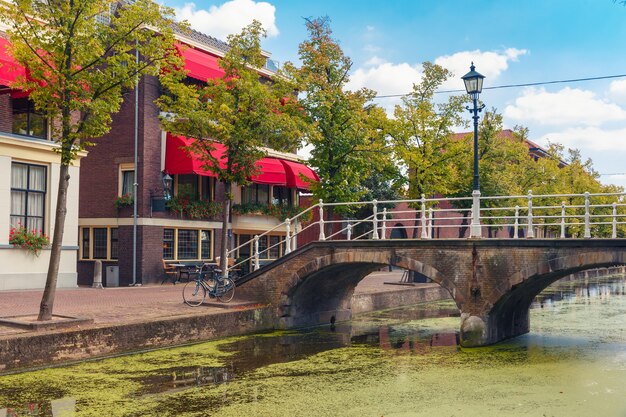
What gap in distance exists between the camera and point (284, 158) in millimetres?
32938

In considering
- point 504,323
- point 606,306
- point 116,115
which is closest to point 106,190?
point 116,115

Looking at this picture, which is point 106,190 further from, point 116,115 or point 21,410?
point 21,410

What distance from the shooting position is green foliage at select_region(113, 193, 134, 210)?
2589cm

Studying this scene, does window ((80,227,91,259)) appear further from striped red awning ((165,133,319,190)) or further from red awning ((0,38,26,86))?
red awning ((0,38,26,86))

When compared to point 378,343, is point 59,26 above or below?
above

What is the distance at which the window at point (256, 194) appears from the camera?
30.7 m

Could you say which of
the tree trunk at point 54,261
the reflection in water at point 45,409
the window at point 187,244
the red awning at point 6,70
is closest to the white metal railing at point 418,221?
the window at point 187,244

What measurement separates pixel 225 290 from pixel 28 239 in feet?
22.3

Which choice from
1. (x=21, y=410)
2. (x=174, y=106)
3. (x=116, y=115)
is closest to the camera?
(x=21, y=410)

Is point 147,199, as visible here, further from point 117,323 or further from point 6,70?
point 117,323

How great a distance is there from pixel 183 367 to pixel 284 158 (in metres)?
20.2

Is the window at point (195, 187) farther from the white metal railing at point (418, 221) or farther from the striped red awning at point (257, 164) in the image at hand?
the white metal railing at point (418, 221)

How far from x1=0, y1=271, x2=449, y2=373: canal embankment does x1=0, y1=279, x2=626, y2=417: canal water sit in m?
0.32

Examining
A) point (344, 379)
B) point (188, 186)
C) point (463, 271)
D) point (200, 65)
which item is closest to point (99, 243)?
point (188, 186)
